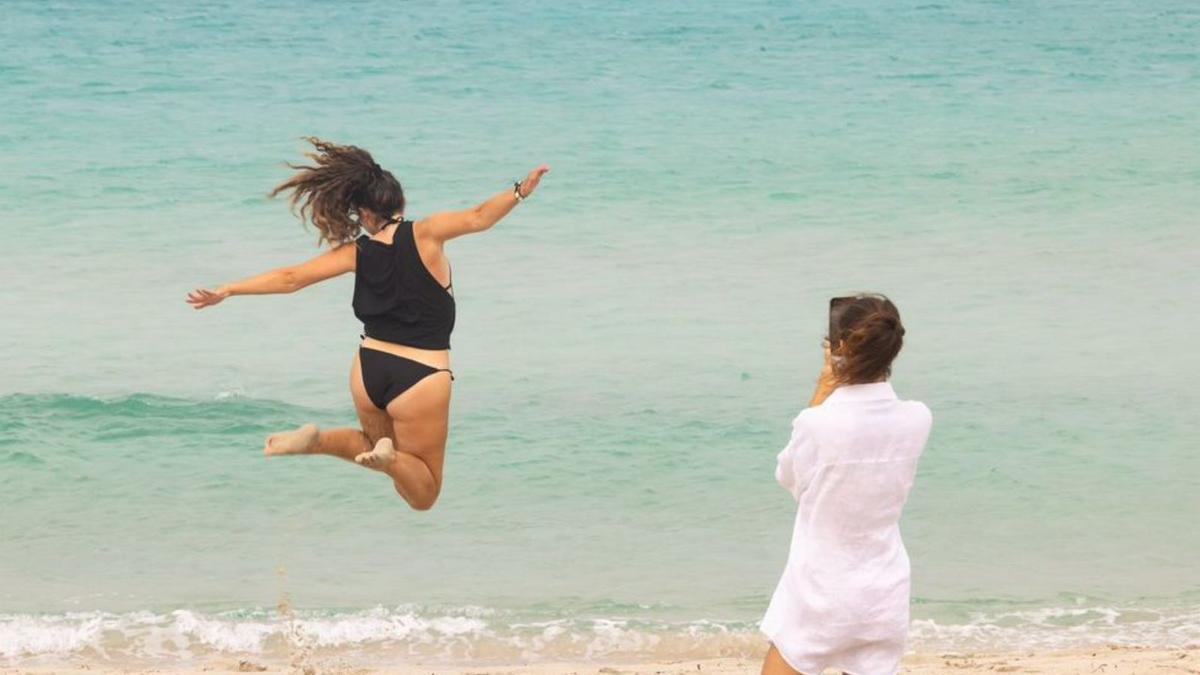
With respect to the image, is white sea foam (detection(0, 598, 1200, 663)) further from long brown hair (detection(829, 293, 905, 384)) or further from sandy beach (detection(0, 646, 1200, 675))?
long brown hair (detection(829, 293, 905, 384))

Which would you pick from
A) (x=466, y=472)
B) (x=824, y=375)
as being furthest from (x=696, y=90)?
(x=824, y=375)

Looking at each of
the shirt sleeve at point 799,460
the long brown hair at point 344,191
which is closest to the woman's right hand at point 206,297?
the long brown hair at point 344,191

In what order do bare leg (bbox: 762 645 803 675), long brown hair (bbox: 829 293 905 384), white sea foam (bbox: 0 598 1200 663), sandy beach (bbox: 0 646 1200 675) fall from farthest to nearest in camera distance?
1. white sea foam (bbox: 0 598 1200 663)
2. sandy beach (bbox: 0 646 1200 675)
3. bare leg (bbox: 762 645 803 675)
4. long brown hair (bbox: 829 293 905 384)

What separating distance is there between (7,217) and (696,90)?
11023 millimetres

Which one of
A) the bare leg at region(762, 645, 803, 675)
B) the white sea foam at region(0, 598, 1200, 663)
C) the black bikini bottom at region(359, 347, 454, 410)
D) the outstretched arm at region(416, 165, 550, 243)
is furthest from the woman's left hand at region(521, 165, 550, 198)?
the white sea foam at region(0, 598, 1200, 663)

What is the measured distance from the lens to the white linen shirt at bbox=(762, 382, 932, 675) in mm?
4500

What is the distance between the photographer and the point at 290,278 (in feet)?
20.5

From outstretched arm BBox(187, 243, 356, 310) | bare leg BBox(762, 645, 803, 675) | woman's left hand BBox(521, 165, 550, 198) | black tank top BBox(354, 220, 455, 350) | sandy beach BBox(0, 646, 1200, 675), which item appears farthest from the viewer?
sandy beach BBox(0, 646, 1200, 675)

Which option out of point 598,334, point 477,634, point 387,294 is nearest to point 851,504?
point 387,294

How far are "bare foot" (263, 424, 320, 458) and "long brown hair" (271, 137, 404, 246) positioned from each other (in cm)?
70

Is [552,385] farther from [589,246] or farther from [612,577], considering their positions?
[589,246]

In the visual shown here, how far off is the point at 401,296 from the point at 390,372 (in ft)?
1.05

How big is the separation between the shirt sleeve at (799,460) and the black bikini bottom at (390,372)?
2.24 m

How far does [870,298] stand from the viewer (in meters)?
4.50
